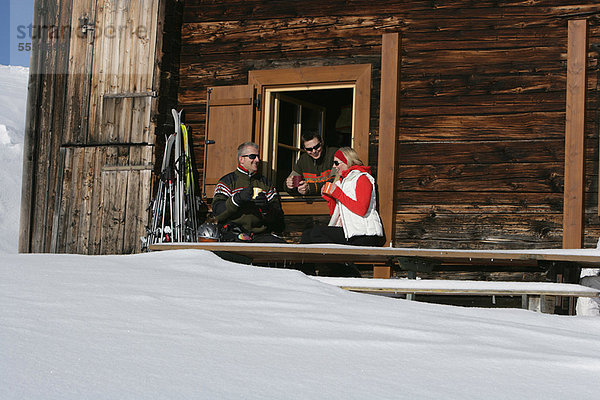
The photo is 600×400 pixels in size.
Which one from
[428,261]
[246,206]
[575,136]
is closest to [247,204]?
[246,206]

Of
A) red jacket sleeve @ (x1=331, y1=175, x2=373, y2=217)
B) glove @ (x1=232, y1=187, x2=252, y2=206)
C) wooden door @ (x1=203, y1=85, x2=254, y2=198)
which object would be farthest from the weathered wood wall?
red jacket sleeve @ (x1=331, y1=175, x2=373, y2=217)

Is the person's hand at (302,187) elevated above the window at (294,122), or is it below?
below

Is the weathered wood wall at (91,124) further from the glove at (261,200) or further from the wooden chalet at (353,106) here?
the glove at (261,200)

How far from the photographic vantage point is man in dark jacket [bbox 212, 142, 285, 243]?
699 centimetres

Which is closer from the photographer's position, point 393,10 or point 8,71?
point 393,10

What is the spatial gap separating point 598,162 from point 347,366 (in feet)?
16.9

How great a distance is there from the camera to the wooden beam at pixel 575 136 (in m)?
6.68

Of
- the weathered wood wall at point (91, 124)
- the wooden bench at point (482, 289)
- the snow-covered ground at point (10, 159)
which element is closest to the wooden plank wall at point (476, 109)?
the weathered wood wall at point (91, 124)

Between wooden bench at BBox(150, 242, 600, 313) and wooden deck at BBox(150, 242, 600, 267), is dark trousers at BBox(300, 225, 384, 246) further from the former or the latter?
wooden deck at BBox(150, 242, 600, 267)

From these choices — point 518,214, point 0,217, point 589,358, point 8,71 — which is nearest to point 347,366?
point 589,358

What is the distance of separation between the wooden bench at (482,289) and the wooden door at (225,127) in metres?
3.03

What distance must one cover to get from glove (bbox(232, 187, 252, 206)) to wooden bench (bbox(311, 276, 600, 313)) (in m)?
1.90

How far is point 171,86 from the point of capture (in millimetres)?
8062

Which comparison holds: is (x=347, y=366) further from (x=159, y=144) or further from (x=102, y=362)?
(x=159, y=144)
